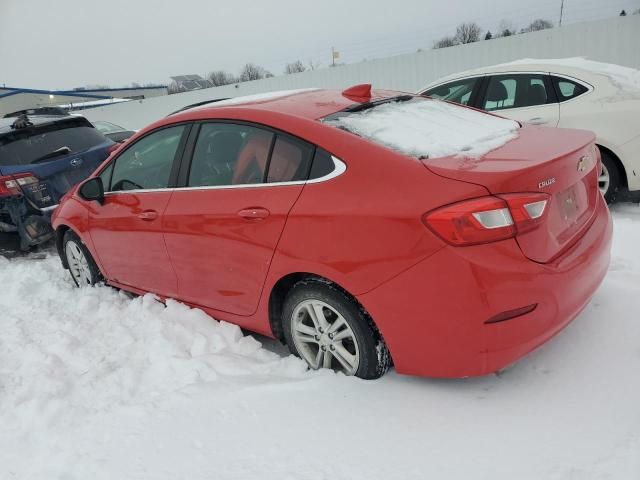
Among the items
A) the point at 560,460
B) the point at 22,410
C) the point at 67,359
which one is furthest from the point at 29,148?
the point at 560,460

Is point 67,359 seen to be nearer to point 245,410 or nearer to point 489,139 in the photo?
point 245,410

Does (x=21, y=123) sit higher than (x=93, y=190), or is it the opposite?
(x=21, y=123)

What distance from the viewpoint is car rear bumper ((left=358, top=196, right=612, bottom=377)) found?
2.08m

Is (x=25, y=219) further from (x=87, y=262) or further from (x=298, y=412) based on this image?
(x=298, y=412)

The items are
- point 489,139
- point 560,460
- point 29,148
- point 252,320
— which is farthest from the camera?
point 29,148

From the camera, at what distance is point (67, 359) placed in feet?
10.2

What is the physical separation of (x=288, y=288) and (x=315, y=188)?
621 millimetres

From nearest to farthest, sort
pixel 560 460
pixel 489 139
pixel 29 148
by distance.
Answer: pixel 560 460 → pixel 489 139 → pixel 29 148

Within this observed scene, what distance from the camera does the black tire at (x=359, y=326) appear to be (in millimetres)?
2451

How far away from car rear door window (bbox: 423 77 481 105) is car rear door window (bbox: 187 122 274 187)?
3772mm

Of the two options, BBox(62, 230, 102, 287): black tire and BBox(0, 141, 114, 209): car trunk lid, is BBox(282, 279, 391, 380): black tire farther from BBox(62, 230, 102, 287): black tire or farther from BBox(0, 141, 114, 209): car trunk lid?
BBox(0, 141, 114, 209): car trunk lid

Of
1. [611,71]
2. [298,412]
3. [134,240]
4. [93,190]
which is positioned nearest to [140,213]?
[134,240]

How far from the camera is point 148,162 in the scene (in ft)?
12.0

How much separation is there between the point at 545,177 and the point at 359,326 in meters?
1.08
